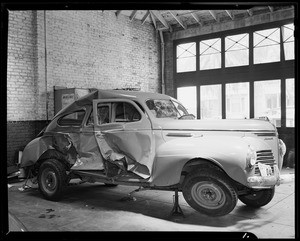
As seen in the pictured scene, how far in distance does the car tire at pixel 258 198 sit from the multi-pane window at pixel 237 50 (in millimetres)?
6792

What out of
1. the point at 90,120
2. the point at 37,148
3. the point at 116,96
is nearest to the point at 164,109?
the point at 116,96

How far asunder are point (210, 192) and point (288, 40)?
7.55 meters

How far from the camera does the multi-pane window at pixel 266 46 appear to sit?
415 inches

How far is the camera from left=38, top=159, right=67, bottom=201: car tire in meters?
6.02

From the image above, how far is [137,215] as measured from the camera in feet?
16.7

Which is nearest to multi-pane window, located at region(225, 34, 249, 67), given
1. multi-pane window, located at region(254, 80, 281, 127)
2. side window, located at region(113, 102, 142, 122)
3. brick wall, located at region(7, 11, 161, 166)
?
multi-pane window, located at region(254, 80, 281, 127)

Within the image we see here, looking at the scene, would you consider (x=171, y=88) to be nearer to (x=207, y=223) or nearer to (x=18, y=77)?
Result: (x=18, y=77)

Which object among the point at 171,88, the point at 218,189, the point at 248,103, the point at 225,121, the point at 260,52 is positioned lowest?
the point at 218,189

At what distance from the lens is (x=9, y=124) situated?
28.0ft

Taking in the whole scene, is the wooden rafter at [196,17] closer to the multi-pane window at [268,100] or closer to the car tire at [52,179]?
the multi-pane window at [268,100]

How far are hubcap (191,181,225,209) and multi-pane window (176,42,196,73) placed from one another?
8284 millimetres
